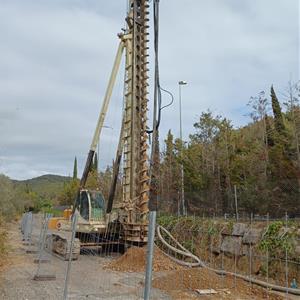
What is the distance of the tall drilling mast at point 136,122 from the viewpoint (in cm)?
1430

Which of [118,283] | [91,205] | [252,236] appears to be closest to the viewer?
[118,283]

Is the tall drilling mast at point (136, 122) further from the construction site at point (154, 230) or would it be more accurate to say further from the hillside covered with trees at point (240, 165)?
the hillside covered with trees at point (240, 165)

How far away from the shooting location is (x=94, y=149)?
1627cm

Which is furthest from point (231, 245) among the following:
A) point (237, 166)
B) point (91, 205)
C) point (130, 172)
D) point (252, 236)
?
point (237, 166)

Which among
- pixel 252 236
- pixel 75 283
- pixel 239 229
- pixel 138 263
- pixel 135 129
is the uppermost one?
pixel 135 129

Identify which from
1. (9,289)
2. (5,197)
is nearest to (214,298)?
(9,289)

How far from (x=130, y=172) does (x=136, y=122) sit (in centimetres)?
186

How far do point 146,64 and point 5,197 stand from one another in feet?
71.7

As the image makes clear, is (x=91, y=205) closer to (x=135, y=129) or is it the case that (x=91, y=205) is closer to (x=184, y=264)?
(x=135, y=129)

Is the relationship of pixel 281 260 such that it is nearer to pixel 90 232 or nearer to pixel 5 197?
pixel 90 232

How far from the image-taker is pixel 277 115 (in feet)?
94.4

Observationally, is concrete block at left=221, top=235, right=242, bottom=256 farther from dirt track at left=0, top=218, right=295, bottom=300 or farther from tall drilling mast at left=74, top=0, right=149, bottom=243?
tall drilling mast at left=74, top=0, right=149, bottom=243

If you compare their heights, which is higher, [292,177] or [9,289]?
[292,177]

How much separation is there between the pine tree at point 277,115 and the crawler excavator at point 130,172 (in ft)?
45.6
